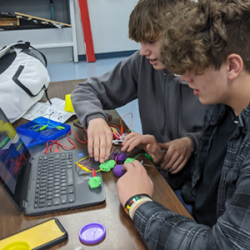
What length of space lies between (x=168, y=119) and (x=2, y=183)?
735 mm

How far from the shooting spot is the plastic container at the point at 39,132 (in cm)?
97

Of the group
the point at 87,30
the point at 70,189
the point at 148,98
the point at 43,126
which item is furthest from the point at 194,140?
the point at 87,30

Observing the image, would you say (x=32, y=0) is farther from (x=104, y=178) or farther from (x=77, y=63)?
(x=104, y=178)

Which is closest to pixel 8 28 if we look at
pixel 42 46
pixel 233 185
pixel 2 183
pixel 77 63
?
pixel 42 46

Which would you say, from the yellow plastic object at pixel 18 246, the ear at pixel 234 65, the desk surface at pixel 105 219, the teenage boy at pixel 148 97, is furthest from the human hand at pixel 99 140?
the ear at pixel 234 65

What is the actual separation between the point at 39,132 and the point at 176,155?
22.1 inches

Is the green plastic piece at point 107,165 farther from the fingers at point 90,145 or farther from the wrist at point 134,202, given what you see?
the wrist at point 134,202

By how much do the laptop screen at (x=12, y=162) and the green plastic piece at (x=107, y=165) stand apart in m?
0.24

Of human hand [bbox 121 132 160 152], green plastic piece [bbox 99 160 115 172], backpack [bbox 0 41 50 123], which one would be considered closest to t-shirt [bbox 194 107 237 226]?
human hand [bbox 121 132 160 152]

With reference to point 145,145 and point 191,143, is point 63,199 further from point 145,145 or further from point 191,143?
point 191,143

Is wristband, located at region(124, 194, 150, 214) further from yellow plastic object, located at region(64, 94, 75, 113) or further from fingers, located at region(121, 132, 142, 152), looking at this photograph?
yellow plastic object, located at region(64, 94, 75, 113)

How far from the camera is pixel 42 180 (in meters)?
0.75

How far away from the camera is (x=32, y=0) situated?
3.60 metres

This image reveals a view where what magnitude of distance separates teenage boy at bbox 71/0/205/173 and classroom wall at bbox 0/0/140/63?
9.25 feet
